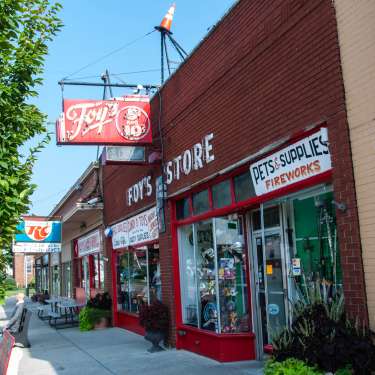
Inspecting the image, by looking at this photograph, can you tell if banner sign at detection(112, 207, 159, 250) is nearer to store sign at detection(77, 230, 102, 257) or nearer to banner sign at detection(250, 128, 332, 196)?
store sign at detection(77, 230, 102, 257)

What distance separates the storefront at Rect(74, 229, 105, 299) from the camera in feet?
62.8

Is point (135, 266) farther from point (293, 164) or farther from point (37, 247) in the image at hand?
point (293, 164)

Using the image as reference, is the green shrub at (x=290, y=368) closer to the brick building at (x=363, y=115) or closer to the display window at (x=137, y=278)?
the brick building at (x=363, y=115)

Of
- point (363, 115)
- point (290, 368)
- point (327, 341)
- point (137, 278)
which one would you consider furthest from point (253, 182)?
point (137, 278)

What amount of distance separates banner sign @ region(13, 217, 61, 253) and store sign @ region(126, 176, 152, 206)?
7374 mm

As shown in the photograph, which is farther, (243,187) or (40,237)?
(40,237)

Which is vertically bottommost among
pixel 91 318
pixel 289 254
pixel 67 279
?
pixel 91 318

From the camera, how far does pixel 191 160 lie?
10344 mm

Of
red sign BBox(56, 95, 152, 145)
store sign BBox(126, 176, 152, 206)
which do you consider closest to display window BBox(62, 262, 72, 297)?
store sign BBox(126, 176, 152, 206)

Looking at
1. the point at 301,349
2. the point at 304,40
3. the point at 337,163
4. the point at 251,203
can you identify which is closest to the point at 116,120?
the point at 251,203

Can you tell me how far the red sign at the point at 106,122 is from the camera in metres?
11.0

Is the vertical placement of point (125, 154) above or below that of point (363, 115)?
above

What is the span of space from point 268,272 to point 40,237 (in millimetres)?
14624

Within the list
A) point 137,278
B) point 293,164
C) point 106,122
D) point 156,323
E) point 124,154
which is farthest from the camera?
point 137,278
